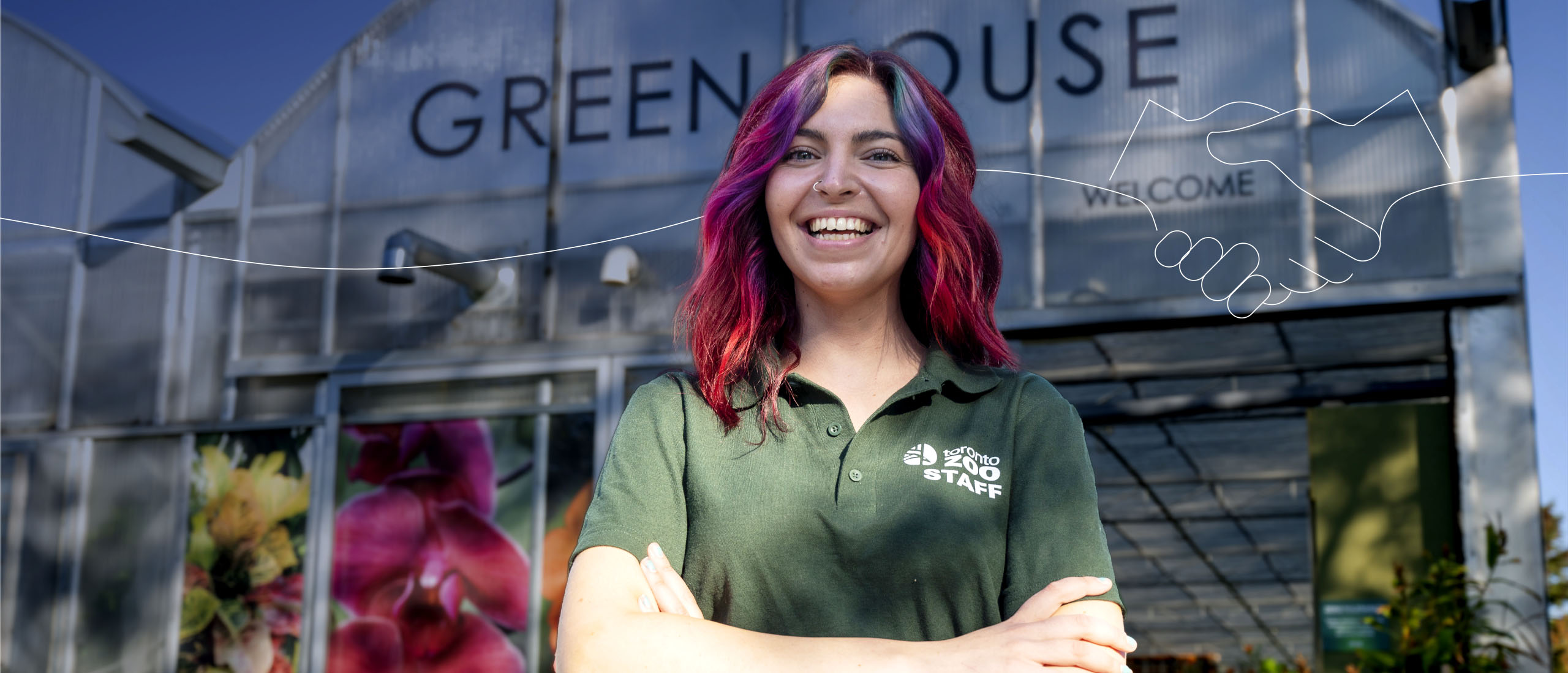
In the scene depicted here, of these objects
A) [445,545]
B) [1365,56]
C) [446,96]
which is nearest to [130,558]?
[445,545]

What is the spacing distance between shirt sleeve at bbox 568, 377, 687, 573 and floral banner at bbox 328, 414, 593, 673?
4.72m

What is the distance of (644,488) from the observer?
4.17 feet

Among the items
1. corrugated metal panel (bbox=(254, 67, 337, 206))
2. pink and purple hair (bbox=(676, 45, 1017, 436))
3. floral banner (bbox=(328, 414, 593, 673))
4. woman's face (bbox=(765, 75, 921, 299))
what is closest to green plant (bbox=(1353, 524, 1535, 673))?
floral banner (bbox=(328, 414, 593, 673))

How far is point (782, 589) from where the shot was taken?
1229 mm

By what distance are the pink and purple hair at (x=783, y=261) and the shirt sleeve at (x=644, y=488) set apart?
0.19ft

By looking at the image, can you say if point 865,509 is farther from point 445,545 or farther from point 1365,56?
point 445,545

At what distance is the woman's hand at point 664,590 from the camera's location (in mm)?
1208

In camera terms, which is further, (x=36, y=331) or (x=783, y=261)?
(x=36, y=331)

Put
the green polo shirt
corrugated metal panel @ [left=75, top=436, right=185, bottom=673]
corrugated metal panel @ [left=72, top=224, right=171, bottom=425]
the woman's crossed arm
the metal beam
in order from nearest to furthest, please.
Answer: the woman's crossed arm < the green polo shirt < the metal beam < corrugated metal panel @ [left=75, top=436, right=185, bottom=673] < corrugated metal panel @ [left=72, top=224, right=171, bottom=425]

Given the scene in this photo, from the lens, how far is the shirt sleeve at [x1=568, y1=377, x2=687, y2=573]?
49.3 inches

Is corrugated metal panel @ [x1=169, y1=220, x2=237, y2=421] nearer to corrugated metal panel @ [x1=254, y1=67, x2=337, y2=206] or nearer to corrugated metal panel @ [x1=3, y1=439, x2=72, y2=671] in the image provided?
corrugated metal panel @ [x1=254, y1=67, x2=337, y2=206]

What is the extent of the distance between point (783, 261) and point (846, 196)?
0.14 metres

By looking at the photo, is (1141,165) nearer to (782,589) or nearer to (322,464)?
(322,464)

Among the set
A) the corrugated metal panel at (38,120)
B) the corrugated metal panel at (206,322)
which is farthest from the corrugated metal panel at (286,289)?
the corrugated metal panel at (38,120)
